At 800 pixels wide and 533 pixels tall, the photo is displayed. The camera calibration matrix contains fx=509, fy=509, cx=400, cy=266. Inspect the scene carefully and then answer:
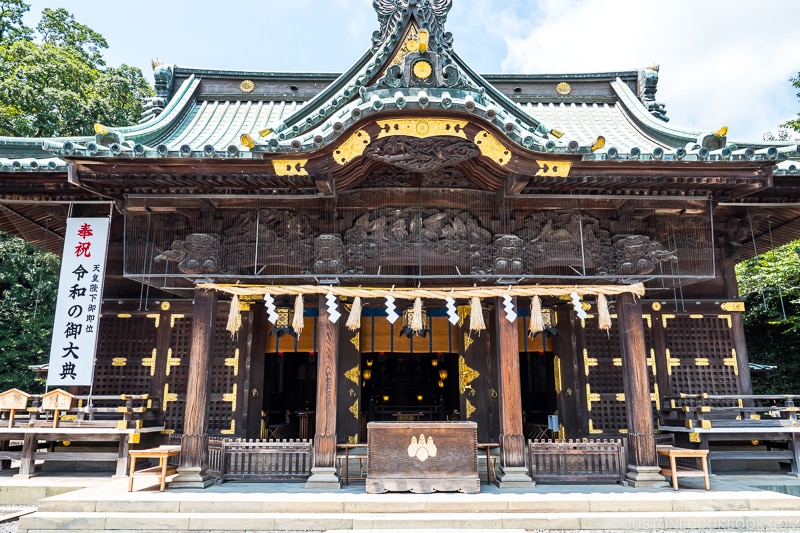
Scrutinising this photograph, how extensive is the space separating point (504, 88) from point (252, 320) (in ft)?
30.2

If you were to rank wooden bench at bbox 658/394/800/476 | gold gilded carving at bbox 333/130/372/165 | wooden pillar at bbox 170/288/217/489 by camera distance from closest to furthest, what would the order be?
gold gilded carving at bbox 333/130/372/165 → wooden pillar at bbox 170/288/217/489 → wooden bench at bbox 658/394/800/476

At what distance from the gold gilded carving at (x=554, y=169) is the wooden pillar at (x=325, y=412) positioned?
14.7 ft

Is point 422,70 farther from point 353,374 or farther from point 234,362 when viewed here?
point 234,362

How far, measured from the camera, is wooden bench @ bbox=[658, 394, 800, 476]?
9727 mm

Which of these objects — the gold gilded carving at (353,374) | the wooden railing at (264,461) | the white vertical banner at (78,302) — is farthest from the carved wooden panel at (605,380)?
the white vertical banner at (78,302)

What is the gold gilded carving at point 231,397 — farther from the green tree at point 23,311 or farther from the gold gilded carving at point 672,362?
the green tree at point 23,311

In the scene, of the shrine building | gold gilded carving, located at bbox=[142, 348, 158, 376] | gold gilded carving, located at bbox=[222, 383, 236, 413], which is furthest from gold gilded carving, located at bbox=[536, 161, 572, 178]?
gold gilded carving, located at bbox=[142, 348, 158, 376]

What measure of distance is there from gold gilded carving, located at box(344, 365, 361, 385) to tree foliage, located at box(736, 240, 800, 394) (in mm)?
17553

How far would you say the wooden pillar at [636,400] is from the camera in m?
8.66

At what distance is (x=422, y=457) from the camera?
8336mm

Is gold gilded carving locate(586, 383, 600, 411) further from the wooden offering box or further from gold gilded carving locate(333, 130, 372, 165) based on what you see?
gold gilded carving locate(333, 130, 372, 165)

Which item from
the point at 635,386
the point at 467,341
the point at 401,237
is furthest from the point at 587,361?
the point at 401,237

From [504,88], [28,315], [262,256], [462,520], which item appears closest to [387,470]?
[462,520]

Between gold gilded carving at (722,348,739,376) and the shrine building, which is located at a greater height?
the shrine building
